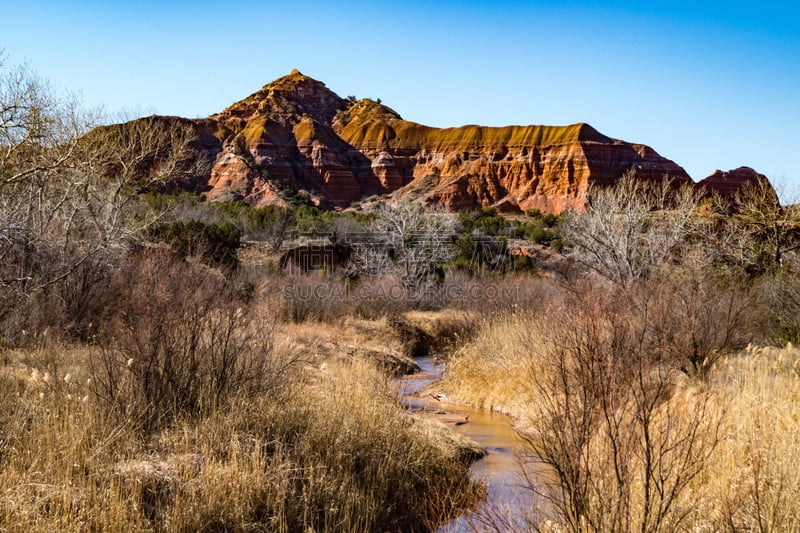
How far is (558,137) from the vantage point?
288 feet

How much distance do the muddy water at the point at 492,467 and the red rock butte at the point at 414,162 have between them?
5808 cm

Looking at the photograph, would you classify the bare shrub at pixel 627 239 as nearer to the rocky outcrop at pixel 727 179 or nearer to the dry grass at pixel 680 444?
the dry grass at pixel 680 444

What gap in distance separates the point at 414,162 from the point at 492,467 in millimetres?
89608

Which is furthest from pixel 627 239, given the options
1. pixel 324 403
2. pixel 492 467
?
pixel 324 403

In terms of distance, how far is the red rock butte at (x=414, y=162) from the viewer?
77125 millimetres

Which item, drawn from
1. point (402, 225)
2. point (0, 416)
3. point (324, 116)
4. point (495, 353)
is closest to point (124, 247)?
point (495, 353)

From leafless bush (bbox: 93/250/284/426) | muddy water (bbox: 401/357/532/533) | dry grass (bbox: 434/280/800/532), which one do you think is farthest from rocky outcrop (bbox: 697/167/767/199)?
leafless bush (bbox: 93/250/284/426)

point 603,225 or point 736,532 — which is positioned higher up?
point 603,225

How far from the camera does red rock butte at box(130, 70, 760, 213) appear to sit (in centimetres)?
7712

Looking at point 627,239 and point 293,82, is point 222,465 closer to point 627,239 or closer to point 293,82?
point 627,239

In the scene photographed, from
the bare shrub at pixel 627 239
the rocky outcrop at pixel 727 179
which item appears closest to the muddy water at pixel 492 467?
the bare shrub at pixel 627 239

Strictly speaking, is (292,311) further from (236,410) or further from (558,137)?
(558,137)

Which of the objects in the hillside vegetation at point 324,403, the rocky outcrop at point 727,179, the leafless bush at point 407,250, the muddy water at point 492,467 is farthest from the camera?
the rocky outcrop at point 727,179

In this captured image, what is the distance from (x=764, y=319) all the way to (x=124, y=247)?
1537cm
